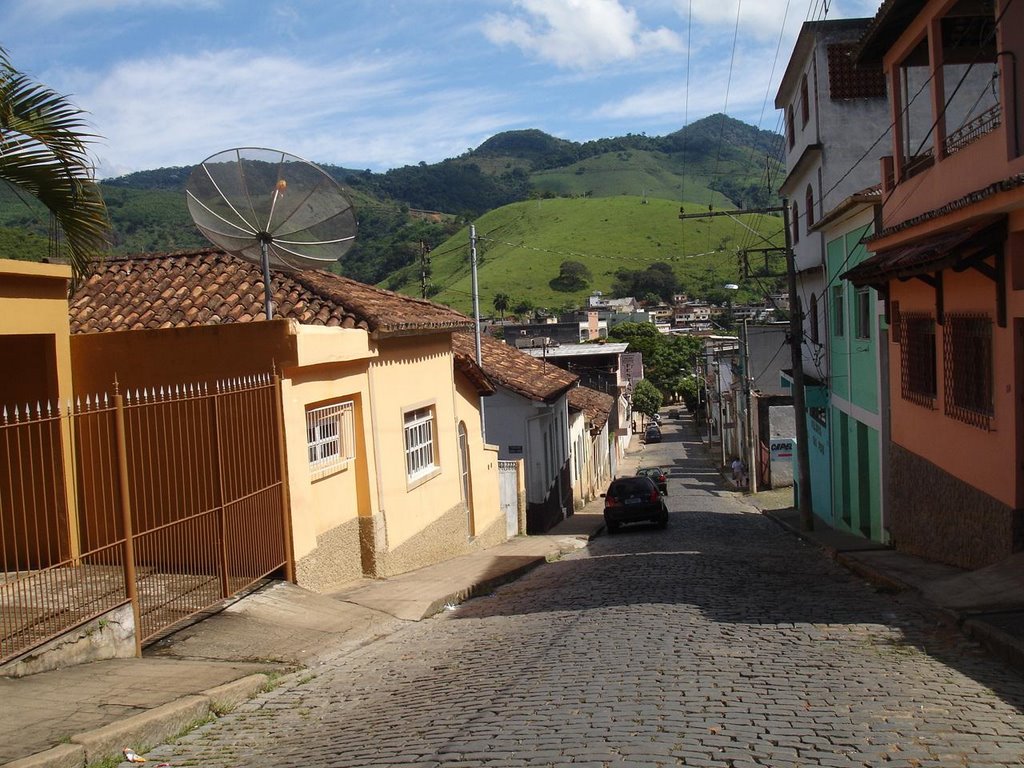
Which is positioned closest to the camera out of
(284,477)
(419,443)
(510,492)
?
(284,477)

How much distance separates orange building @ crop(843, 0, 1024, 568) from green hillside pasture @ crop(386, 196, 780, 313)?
305ft

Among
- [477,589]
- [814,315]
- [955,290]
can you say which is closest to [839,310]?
[814,315]

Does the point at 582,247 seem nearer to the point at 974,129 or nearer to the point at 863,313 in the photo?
the point at 863,313

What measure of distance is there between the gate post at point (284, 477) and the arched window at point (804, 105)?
20.6 m

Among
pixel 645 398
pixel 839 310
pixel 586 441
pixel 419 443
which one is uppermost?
pixel 839 310

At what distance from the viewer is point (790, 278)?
850 inches

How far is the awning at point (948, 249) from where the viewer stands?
9430 millimetres

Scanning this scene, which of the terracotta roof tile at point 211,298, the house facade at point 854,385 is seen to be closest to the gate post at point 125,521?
the terracotta roof tile at point 211,298

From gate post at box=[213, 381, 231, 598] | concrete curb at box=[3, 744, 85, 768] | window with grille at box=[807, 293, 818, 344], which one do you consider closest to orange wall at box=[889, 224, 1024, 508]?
gate post at box=[213, 381, 231, 598]

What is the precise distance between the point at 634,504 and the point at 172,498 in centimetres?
1563

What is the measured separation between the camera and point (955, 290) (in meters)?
11.3

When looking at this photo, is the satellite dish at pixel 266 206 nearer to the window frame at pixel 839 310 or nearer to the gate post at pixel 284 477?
the gate post at pixel 284 477

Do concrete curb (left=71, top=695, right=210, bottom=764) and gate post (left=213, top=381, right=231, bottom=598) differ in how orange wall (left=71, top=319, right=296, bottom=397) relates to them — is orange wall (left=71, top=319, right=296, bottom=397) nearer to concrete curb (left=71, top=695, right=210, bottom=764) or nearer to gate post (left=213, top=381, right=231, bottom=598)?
gate post (left=213, top=381, right=231, bottom=598)

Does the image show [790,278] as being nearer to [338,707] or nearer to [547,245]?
[338,707]
